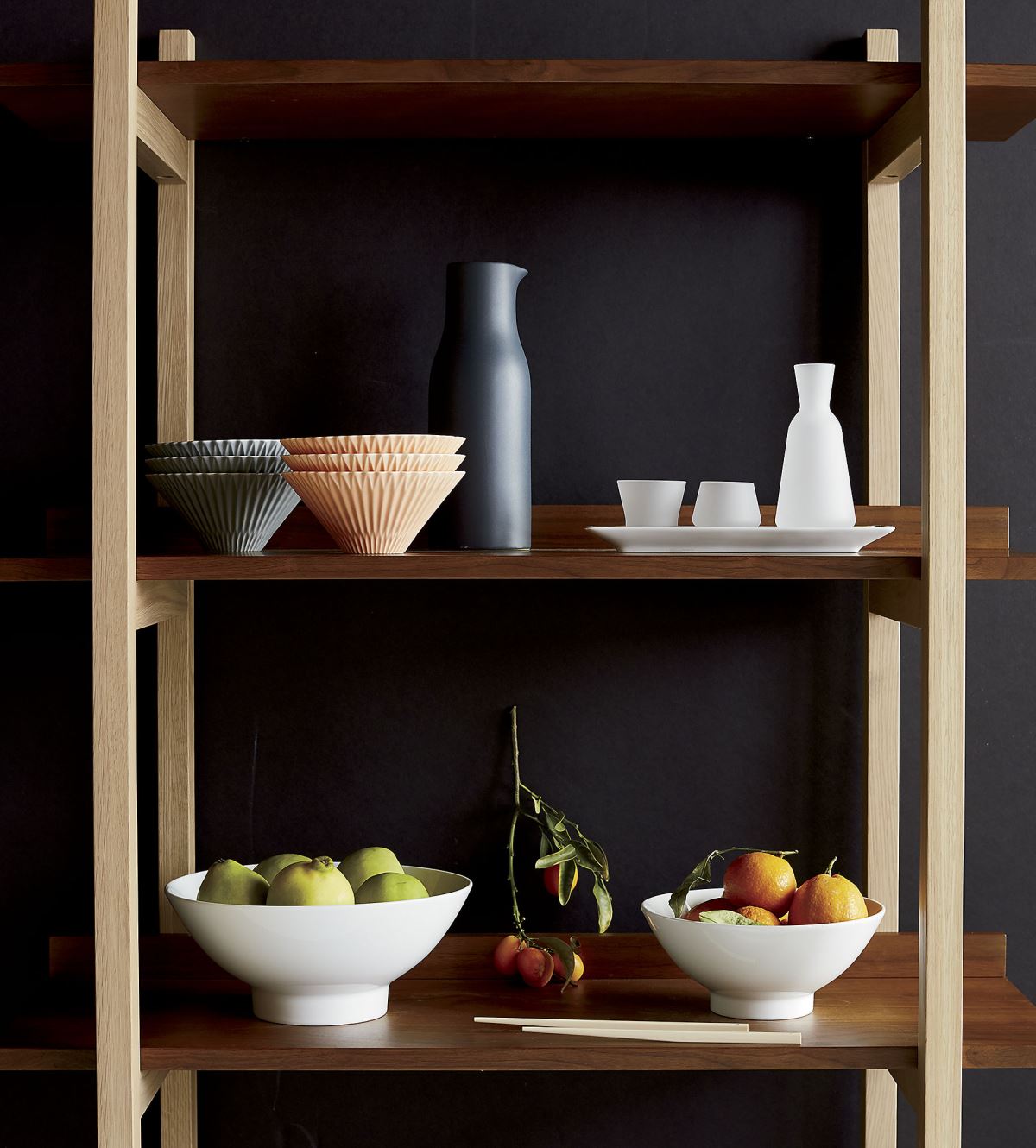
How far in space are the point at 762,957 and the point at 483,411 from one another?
617mm

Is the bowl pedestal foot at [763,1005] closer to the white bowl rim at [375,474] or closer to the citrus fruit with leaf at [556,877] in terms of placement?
the citrus fruit with leaf at [556,877]

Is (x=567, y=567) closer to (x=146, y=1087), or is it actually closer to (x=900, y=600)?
(x=900, y=600)

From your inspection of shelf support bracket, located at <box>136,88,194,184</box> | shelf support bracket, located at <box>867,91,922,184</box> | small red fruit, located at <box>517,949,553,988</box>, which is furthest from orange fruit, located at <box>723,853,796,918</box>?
shelf support bracket, located at <box>136,88,194,184</box>

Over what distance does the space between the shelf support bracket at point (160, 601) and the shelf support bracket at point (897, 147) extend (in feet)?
2.93

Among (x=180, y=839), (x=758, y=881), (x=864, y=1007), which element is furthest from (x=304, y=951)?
(x=864, y=1007)

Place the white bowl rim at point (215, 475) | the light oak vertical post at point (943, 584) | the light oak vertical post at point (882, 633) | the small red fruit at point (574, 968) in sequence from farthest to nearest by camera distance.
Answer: the light oak vertical post at point (882, 633), the small red fruit at point (574, 968), the white bowl rim at point (215, 475), the light oak vertical post at point (943, 584)

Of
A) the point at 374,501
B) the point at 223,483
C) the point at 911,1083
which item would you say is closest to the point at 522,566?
the point at 374,501

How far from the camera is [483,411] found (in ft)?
4.35

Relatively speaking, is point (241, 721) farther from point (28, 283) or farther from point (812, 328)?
point (812, 328)

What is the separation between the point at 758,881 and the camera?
128 centimetres

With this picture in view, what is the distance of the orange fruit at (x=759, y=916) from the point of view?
125cm

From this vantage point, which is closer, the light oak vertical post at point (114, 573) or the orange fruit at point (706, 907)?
the light oak vertical post at point (114, 573)

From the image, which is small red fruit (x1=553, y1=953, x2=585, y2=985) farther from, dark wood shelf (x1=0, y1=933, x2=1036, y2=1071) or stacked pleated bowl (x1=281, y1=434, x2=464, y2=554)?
stacked pleated bowl (x1=281, y1=434, x2=464, y2=554)

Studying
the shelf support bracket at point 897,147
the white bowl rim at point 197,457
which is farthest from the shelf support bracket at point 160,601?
the shelf support bracket at point 897,147
